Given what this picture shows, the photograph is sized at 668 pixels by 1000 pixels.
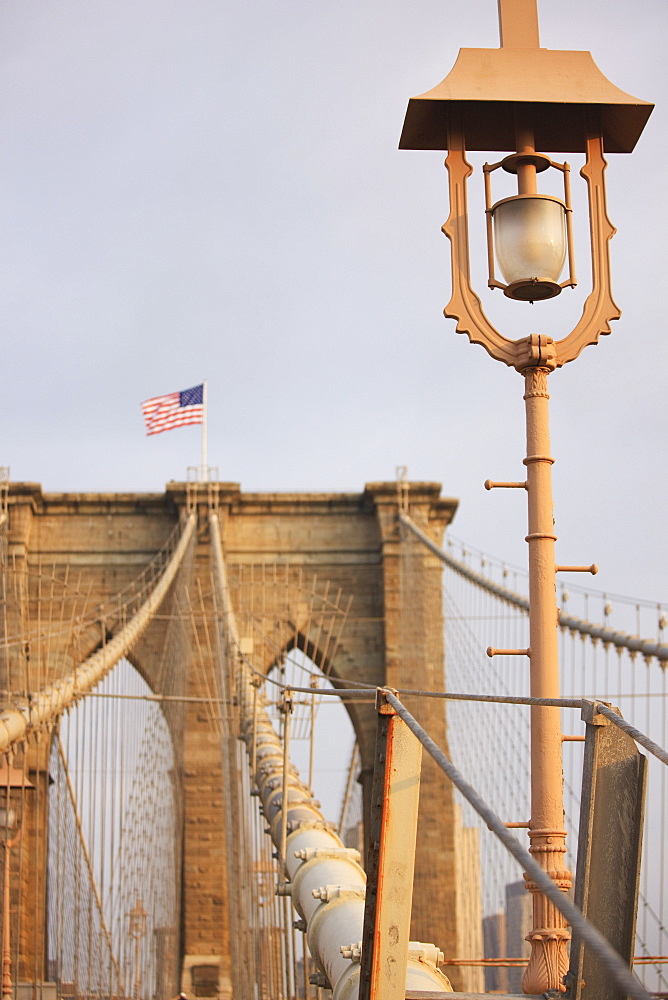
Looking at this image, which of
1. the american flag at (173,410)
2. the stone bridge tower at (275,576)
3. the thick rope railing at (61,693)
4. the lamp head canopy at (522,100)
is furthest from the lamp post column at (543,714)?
the american flag at (173,410)

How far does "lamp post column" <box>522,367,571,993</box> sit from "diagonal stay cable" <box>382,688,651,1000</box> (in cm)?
90

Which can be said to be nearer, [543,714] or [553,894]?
[553,894]

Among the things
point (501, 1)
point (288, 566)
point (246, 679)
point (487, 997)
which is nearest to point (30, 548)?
point (288, 566)

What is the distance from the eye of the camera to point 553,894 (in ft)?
5.55

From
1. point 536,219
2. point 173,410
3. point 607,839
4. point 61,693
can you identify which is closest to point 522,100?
point 536,219

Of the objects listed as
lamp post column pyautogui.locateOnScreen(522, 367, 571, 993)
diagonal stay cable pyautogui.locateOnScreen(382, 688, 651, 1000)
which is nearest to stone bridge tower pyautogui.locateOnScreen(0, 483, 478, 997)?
lamp post column pyautogui.locateOnScreen(522, 367, 571, 993)

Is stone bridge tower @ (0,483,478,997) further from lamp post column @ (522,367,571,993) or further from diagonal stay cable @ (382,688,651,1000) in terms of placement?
diagonal stay cable @ (382,688,651,1000)

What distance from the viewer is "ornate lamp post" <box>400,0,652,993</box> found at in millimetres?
3227

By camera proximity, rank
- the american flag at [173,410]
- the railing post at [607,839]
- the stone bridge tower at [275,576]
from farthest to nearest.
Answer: the american flag at [173,410], the stone bridge tower at [275,576], the railing post at [607,839]

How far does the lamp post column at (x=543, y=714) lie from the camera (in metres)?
2.95

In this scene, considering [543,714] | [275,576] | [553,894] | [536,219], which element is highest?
[275,576]

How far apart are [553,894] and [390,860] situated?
0.66 m

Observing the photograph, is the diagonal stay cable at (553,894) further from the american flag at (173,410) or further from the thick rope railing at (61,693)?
the american flag at (173,410)

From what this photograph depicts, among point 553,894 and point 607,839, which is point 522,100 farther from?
point 553,894
